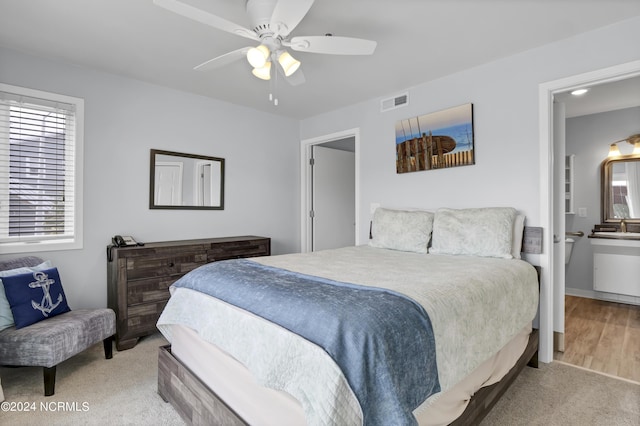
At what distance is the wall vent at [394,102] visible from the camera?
11.1 feet

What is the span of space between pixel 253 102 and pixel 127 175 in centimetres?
163

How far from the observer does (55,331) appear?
6.67 ft

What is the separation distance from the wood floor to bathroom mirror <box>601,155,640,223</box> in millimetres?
1119

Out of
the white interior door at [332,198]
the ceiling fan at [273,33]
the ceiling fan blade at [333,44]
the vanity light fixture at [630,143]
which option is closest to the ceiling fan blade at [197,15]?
the ceiling fan at [273,33]

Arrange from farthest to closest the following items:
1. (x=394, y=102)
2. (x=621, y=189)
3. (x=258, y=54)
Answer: (x=621, y=189), (x=394, y=102), (x=258, y=54)

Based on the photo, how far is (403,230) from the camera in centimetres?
293

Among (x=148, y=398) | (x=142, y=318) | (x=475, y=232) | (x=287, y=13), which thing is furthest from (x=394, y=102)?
(x=148, y=398)

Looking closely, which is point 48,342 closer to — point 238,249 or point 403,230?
point 238,249

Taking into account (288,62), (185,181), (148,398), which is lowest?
(148,398)

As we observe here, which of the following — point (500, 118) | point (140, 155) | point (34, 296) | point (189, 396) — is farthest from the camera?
point (140, 155)

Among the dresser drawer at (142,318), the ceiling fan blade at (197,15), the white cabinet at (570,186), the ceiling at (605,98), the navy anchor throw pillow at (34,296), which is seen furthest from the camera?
the white cabinet at (570,186)

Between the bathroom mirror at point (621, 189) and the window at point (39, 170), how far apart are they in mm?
5953

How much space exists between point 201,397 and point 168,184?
2424 mm

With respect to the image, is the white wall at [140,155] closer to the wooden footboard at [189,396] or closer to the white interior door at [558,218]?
the wooden footboard at [189,396]
